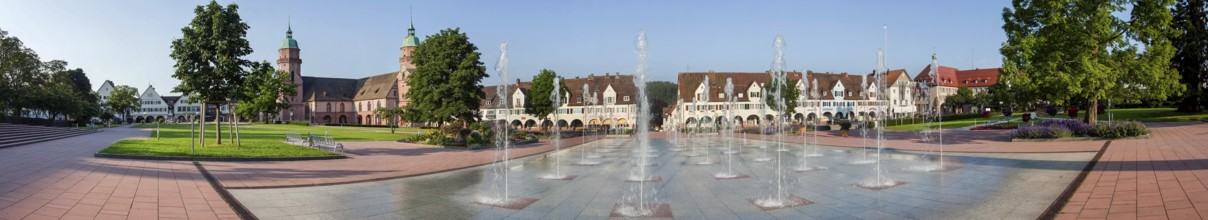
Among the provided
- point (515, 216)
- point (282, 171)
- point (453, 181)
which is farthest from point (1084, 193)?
point (282, 171)

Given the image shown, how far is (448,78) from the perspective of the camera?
3944 cm

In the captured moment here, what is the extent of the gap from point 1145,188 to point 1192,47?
44.9 m

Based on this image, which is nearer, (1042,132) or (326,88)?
(1042,132)

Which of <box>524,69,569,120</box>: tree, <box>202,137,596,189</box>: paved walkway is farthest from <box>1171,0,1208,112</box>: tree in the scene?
<box>202,137,596,189</box>: paved walkway

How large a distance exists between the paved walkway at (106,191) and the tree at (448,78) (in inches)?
853

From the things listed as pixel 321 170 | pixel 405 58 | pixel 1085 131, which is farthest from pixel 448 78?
pixel 405 58

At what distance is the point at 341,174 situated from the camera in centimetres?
1455

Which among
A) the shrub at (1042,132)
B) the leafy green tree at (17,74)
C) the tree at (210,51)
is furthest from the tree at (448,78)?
the leafy green tree at (17,74)

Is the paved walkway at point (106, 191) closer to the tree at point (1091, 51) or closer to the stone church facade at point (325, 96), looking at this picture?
the tree at point (1091, 51)

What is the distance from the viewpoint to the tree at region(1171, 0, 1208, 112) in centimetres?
4178

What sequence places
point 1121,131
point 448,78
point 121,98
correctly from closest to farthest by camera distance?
point 1121,131 → point 448,78 → point 121,98

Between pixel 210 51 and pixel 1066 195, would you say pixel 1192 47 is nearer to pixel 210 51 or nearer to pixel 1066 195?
pixel 1066 195

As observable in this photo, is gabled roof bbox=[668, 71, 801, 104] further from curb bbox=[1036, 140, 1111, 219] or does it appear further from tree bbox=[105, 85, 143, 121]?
tree bbox=[105, 85, 143, 121]

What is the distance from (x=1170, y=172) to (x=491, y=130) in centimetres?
2596
